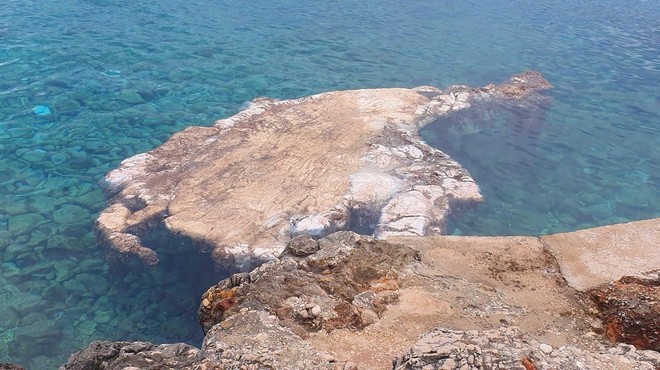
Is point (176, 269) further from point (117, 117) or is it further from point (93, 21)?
point (93, 21)

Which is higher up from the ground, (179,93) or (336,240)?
(336,240)

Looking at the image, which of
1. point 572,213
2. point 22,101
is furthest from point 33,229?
point 572,213

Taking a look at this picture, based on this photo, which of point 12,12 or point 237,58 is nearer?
point 237,58

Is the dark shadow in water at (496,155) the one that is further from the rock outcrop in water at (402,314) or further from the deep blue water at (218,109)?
the rock outcrop in water at (402,314)

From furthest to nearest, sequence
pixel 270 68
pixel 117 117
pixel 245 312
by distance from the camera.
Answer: pixel 270 68 < pixel 117 117 < pixel 245 312

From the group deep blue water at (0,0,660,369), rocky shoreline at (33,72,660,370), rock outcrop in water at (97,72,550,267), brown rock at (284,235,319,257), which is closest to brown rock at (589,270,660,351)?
rocky shoreline at (33,72,660,370)

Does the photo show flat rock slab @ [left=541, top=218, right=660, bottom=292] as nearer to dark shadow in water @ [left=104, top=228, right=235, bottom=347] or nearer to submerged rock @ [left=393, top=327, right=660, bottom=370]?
submerged rock @ [left=393, top=327, right=660, bottom=370]

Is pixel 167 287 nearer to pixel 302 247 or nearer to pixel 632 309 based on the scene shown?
pixel 302 247
